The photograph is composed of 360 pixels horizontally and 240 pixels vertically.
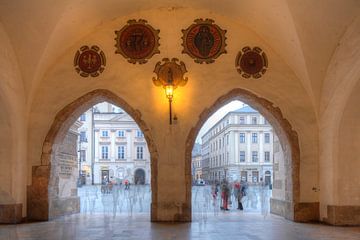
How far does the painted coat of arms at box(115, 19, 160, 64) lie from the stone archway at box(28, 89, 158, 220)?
3.32 feet

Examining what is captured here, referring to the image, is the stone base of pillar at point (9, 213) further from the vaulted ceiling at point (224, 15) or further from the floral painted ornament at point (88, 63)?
the floral painted ornament at point (88, 63)

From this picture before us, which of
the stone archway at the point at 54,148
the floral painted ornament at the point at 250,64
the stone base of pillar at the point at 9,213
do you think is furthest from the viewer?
the floral painted ornament at the point at 250,64

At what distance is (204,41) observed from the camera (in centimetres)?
1226

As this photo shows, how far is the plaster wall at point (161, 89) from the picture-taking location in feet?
39.6

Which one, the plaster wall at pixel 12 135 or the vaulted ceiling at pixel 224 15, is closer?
the vaulted ceiling at pixel 224 15

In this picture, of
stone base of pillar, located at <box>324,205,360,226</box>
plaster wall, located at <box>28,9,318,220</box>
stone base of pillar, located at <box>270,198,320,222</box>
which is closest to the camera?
stone base of pillar, located at <box>324,205,360,226</box>

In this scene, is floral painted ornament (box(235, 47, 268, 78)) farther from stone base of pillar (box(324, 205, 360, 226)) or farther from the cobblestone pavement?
stone base of pillar (box(324, 205, 360, 226))

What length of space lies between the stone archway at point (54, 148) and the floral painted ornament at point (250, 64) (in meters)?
2.56

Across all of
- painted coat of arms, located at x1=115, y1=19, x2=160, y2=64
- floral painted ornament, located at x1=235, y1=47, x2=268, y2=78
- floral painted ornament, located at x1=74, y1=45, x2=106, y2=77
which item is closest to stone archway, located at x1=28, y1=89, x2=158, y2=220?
floral painted ornament, located at x1=74, y1=45, x2=106, y2=77

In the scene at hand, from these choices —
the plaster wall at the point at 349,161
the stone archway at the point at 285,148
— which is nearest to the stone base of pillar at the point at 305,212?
the stone archway at the point at 285,148

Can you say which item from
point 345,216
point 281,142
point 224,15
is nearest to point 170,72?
point 224,15

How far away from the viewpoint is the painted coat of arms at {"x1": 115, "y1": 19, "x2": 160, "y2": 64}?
1225cm

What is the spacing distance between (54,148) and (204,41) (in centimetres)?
423

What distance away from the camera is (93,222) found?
11594 mm
